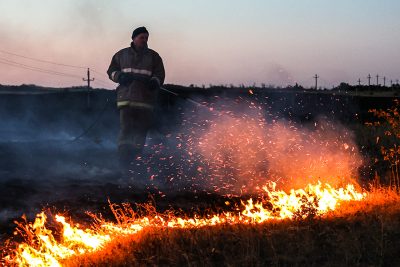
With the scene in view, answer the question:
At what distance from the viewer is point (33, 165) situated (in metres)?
12.8

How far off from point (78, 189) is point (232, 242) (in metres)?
4.73

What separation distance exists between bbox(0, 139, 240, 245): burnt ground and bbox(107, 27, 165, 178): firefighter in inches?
25.1

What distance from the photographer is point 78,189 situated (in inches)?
392

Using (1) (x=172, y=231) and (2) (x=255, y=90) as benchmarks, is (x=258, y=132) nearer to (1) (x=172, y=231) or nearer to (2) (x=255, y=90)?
(1) (x=172, y=231)

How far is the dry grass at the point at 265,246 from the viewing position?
5.48 metres

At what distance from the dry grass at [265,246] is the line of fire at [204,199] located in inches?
0.6

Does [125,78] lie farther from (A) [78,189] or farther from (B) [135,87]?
(A) [78,189]

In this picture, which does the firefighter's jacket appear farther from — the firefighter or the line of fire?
the line of fire

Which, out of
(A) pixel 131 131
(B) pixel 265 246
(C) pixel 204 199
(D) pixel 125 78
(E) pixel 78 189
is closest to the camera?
(B) pixel 265 246

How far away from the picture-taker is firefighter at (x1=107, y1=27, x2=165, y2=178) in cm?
1098

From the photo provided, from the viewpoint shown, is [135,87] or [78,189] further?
[135,87]

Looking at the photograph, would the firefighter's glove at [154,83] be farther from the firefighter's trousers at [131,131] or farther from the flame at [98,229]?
the flame at [98,229]

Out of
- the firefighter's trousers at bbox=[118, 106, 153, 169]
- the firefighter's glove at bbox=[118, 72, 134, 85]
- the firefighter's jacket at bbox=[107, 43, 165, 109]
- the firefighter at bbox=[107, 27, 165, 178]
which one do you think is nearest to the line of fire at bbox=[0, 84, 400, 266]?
the firefighter's trousers at bbox=[118, 106, 153, 169]

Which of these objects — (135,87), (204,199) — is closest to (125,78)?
(135,87)
